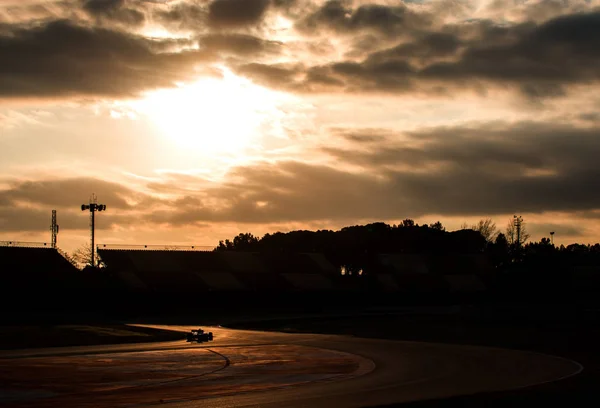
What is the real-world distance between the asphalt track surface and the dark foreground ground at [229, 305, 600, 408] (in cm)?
116

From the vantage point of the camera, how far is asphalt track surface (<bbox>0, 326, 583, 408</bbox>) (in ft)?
66.3

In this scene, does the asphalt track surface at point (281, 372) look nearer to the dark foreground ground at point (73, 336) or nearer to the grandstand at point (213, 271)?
the dark foreground ground at point (73, 336)

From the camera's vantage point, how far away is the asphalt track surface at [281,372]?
2022 cm

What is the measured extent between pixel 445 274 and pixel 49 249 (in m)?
59.2

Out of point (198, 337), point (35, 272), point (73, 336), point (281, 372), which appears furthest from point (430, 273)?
point (281, 372)

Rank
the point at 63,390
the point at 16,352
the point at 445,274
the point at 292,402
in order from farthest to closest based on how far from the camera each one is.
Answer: the point at 445,274 → the point at 16,352 → the point at 63,390 → the point at 292,402

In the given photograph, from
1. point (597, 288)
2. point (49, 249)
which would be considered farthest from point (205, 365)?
point (597, 288)

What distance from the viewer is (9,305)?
72.4 m

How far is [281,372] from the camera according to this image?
88.5ft

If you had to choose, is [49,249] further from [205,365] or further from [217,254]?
[205,365]

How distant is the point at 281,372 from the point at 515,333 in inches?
1037

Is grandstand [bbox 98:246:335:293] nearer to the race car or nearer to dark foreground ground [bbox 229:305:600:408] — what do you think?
dark foreground ground [bbox 229:305:600:408]

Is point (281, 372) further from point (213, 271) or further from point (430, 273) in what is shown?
point (430, 273)

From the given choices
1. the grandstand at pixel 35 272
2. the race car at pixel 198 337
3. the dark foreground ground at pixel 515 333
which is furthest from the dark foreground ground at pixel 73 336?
the grandstand at pixel 35 272
